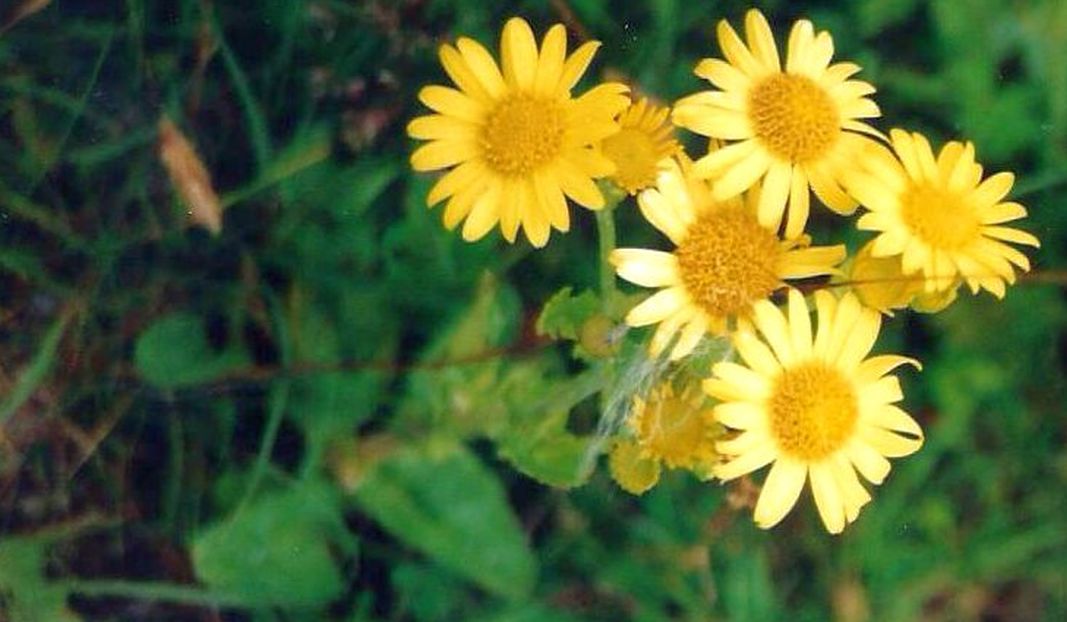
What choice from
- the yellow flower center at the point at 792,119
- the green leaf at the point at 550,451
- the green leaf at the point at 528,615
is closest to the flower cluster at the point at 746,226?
the yellow flower center at the point at 792,119

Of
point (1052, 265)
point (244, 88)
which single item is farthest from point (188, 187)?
point (1052, 265)

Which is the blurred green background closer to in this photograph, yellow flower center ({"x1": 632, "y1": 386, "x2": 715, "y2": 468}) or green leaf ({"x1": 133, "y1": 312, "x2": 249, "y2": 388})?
green leaf ({"x1": 133, "y1": 312, "x2": 249, "y2": 388})

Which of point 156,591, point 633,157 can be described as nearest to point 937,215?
point 633,157

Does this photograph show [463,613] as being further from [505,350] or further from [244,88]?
[244,88]

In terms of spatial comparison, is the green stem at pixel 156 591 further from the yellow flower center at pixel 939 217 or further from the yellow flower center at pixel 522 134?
the yellow flower center at pixel 939 217

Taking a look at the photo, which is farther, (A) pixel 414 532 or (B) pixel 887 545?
(B) pixel 887 545

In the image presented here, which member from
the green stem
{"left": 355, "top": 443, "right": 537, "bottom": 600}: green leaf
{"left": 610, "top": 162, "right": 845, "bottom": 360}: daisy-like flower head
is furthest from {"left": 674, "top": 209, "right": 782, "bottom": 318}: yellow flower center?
the green stem
